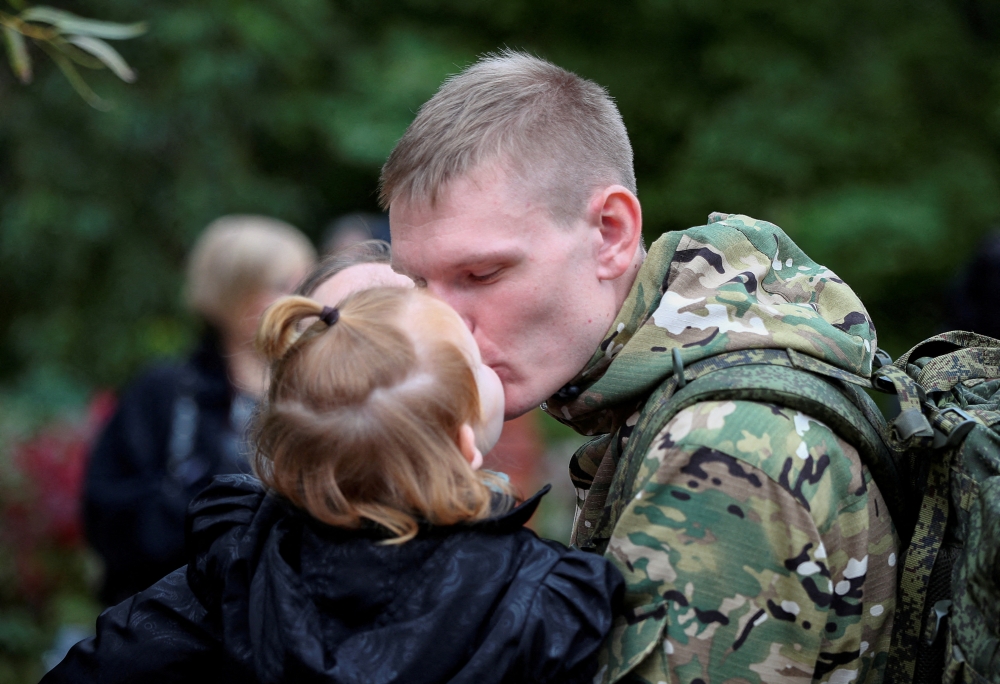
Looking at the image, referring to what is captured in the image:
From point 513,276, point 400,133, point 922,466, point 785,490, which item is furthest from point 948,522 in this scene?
point 400,133

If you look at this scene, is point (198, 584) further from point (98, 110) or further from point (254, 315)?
point (98, 110)

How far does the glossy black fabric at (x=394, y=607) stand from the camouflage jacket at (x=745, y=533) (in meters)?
0.09

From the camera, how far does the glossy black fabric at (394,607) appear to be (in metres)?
1.53

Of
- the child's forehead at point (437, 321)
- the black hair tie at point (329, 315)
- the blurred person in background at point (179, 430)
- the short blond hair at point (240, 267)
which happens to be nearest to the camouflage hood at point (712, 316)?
the child's forehead at point (437, 321)

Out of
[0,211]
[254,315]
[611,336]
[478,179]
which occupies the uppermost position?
[478,179]

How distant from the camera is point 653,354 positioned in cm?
182

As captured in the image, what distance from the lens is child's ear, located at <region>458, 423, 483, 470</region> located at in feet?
5.57

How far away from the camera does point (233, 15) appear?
8.02m

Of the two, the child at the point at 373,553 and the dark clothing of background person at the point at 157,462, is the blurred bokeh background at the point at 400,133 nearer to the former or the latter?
the dark clothing of background person at the point at 157,462

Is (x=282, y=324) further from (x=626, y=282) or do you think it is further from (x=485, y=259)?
(x=626, y=282)

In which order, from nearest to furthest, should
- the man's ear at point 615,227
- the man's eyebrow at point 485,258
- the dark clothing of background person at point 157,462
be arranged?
1. the man's eyebrow at point 485,258
2. the man's ear at point 615,227
3. the dark clothing of background person at point 157,462

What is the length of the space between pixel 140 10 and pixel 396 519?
756 centimetres

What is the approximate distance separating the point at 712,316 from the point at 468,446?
516mm

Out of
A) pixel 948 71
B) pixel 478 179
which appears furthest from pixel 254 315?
pixel 948 71
